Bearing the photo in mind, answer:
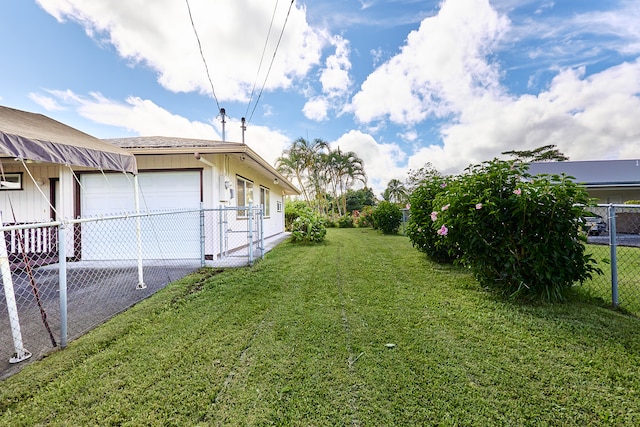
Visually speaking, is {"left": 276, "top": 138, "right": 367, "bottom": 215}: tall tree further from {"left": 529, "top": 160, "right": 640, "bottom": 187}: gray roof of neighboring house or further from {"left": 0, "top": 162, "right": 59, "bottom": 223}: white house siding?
{"left": 0, "top": 162, "right": 59, "bottom": 223}: white house siding

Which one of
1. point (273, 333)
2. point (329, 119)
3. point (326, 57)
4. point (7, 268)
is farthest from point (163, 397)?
point (329, 119)


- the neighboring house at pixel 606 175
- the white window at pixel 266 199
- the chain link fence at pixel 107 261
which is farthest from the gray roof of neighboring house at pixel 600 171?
the chain link fence at pixel 107 261

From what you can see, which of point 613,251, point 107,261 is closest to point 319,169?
point 107,261

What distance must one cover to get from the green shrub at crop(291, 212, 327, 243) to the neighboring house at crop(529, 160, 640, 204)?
49.0ft

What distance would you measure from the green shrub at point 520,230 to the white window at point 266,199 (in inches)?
293

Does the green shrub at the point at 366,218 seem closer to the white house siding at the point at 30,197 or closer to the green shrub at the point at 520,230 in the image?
the green shrub at the point at 520,230

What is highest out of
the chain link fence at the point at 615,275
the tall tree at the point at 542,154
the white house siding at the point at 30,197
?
the tall tree at the point at 542,154

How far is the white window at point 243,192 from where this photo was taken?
7.47 m

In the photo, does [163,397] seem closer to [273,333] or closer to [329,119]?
[273,333]

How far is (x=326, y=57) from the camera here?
32.4 feet

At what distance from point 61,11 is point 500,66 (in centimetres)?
1233

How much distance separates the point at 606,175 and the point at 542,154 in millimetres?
10139

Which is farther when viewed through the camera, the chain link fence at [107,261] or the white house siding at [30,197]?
the white house siding at [30,197]

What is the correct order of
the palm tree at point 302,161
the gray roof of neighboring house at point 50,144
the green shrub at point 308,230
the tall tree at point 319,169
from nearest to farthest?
the gray roof of neighboring house at point 50,144, the green shrub at point 308,230, the palm tree at point 302,161, the tall tree at point 319,169
